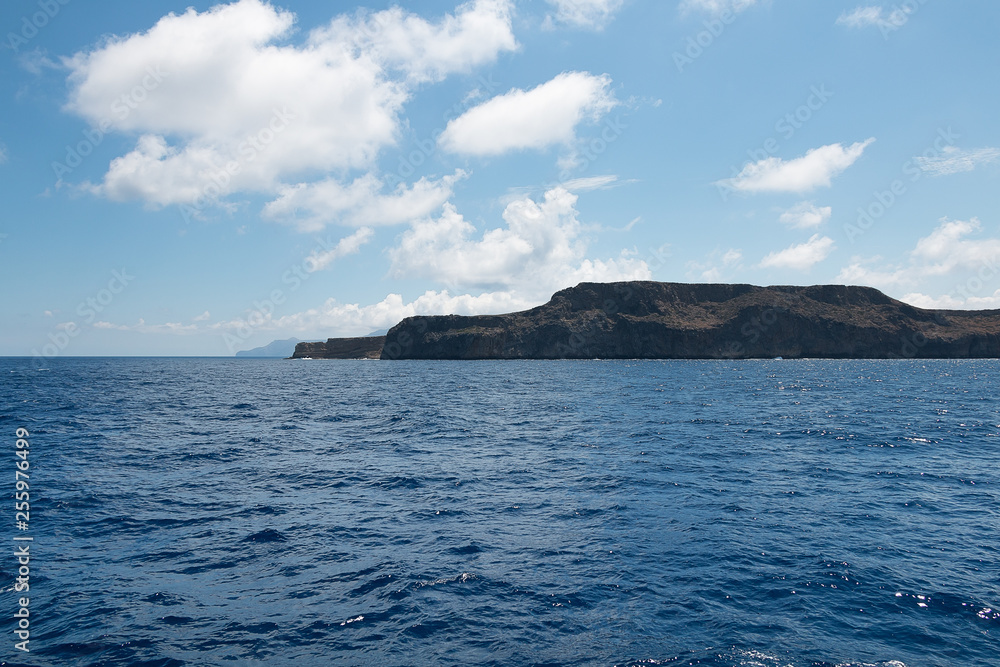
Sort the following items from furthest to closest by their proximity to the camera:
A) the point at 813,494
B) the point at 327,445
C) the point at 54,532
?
the point at 327,445, the point at 813,494, the point at 54,532

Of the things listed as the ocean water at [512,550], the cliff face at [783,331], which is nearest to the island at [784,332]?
the cliff face at [783,331]

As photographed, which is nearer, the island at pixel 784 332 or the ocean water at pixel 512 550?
the ocean water at pixel 512 550

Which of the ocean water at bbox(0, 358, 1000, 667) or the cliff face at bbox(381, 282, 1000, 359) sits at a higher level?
the cliff face at bbox(381, 282, 1000, 359)

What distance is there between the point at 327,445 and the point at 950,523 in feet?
96.8

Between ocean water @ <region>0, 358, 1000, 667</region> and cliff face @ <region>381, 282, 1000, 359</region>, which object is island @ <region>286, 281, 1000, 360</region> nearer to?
cliff face @ <region>381, 282, 1000, 359</region>

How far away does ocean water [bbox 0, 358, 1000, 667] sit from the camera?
10227 millimetres

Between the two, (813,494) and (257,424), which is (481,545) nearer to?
(813,494)

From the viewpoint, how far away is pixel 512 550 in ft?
48.8

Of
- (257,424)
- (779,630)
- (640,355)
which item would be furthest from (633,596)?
(640,355)

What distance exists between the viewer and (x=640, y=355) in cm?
19038

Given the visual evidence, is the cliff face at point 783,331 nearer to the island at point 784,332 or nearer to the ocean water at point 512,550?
the island at point 784,332

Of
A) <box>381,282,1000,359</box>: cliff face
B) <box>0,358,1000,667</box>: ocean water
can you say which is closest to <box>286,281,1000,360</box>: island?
<box>381,282,1000,359</box>: cliff face

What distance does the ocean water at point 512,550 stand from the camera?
10227 millimetres

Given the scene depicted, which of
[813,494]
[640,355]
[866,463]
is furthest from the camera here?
[640,355]
